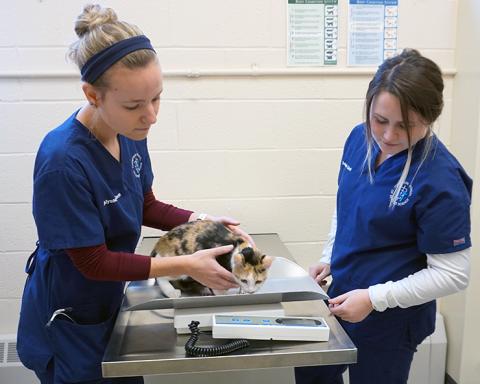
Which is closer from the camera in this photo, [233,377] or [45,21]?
[45,21]

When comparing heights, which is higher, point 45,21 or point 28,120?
point 45,21

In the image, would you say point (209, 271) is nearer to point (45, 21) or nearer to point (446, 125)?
point (45, 21)

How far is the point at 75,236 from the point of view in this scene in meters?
0.94

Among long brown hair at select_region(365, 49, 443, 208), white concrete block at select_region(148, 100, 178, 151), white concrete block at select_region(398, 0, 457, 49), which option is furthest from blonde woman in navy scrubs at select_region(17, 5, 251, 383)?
white concrete block at select_region(398, 0, 457, 49)

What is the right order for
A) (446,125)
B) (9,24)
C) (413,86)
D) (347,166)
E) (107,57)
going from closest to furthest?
(107,57)
(413,86)
(347,166)
(9,24)
(446,125)

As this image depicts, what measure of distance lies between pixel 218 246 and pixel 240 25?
37.7 inches

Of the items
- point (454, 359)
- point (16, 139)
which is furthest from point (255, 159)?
point (454, 359)

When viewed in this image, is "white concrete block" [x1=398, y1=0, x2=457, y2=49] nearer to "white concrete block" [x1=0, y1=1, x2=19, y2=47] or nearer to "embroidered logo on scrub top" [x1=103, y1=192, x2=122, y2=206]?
"embroidered logo on scrub top" [x1=103, y1=192, x2=122, y2=206]

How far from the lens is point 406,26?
5.88 feet

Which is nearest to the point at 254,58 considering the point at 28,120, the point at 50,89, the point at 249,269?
the point at 50,89

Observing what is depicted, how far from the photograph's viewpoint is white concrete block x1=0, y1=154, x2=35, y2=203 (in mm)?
1760

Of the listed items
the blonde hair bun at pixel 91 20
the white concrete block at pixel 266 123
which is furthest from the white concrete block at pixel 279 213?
the blonde hair bun at pixel 91 20

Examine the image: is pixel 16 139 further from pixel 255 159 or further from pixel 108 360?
pixel 108 360

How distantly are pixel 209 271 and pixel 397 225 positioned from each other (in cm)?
46
